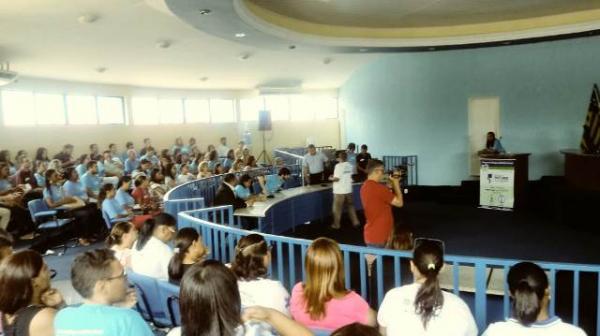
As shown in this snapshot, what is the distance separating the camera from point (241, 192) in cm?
820

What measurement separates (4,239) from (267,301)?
2.13 m

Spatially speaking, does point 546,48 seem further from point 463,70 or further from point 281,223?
point 281,223

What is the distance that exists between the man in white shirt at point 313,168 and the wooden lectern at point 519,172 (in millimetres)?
3450

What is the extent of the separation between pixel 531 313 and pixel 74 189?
8414 millimetres

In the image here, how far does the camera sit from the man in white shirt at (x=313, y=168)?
1077cm

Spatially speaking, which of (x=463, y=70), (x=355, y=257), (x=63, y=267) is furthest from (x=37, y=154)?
(x=463, y=70)

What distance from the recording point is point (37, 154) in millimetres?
12750

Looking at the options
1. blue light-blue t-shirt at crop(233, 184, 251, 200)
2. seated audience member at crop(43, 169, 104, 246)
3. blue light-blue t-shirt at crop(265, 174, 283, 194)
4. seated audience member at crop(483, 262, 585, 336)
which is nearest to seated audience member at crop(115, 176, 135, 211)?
seated audience member at crop(43, 169, 104, 246)

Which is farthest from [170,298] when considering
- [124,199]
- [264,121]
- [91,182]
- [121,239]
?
[264,121]

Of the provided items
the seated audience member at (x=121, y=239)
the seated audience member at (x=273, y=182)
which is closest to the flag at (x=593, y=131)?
the seated audience member at (x=273, y=182)

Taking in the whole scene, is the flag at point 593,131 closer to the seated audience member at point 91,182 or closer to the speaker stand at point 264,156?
the seated audience member at point 91,182

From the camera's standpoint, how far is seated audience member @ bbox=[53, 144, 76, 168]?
42.1ft

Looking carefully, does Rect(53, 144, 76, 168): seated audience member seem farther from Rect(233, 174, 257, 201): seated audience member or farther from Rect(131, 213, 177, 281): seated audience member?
Rect(131, 213, 177, 281): seated audience member

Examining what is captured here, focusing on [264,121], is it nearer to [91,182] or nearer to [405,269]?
[91,182]
